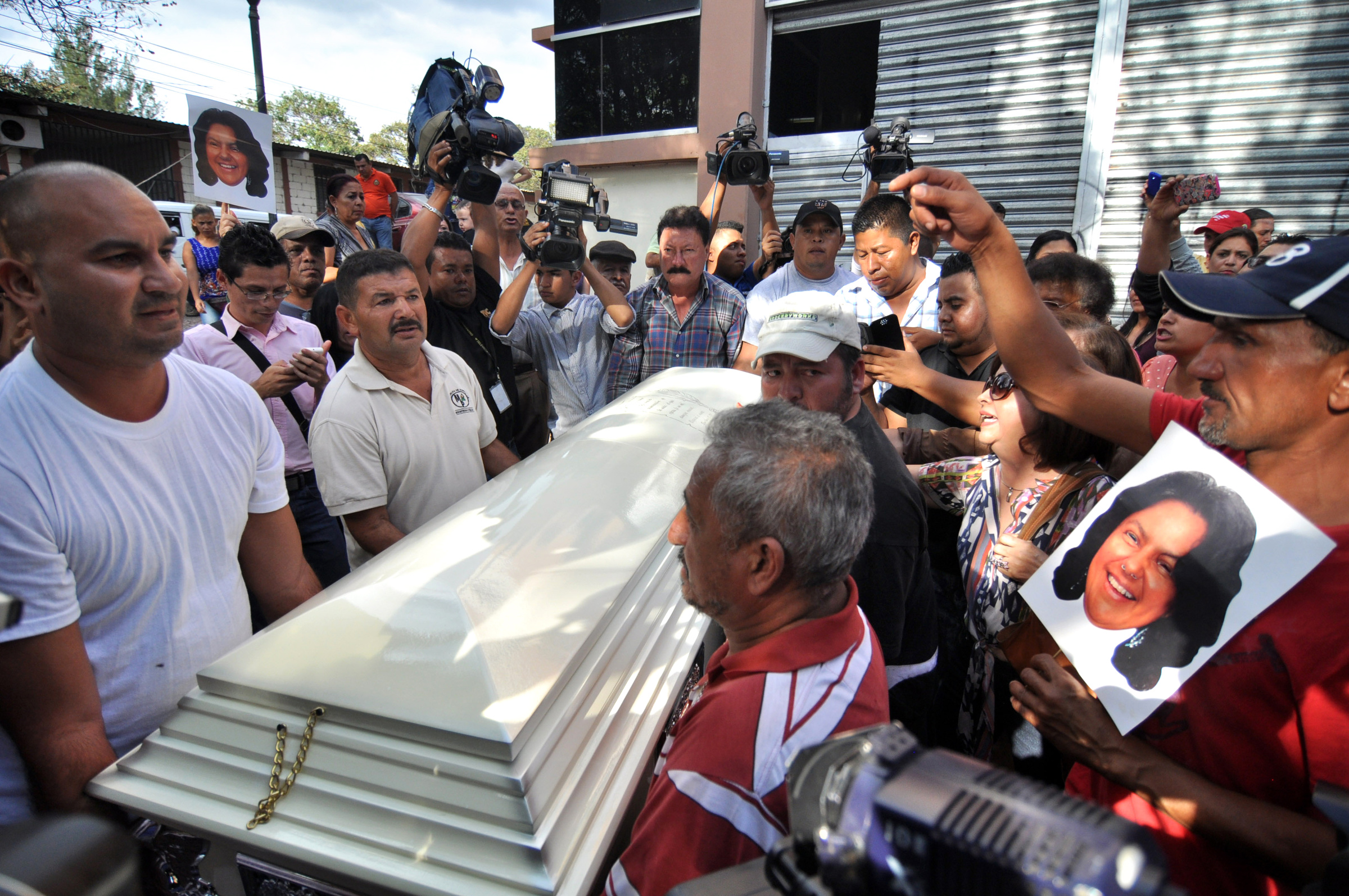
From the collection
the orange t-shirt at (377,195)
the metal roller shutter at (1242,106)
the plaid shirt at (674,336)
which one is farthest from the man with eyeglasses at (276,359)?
the metal roller shutter at (1242,106)

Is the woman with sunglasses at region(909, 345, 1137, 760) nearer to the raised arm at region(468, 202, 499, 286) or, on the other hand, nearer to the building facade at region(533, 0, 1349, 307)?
the raised arm at region(468, 202, 499, 286)

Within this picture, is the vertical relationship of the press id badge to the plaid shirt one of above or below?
below

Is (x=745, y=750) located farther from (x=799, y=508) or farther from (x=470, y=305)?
(x=470, y=305)

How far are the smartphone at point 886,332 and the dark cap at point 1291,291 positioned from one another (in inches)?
57.3

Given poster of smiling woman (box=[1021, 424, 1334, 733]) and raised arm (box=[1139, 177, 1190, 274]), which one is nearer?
poster of smiling woman (box=[1021, 424, 1334, 733])

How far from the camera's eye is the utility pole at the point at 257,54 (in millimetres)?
11023

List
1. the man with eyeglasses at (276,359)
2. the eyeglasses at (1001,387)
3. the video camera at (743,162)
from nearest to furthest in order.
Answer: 1. the eyeglasses at (1001,387)
2. the man with eyeglasses at (276,359)
3. the video camera at (743,162)

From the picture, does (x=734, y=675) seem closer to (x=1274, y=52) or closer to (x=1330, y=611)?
(x=1330, y=611)

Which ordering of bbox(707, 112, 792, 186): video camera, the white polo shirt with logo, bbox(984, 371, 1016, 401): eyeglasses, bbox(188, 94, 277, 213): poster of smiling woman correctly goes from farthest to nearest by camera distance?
bbox(188, 94, 277, 213): poster of smiling woman → bbox(707, 112, 792, 186): video camera → the white polo shirt with logo → bbox(984, 371, 1016, 401): eyeglasses

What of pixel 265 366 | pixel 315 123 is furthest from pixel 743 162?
pixel 315 123

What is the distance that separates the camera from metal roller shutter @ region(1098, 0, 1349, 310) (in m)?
5.09

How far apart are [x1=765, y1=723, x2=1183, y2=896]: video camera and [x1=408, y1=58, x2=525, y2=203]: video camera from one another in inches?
116

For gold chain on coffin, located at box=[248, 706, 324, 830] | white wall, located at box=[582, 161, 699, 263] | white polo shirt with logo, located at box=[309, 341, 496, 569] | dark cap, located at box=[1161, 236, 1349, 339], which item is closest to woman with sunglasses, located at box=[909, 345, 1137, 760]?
dark cap, located at box=[1161, 236, 1349, 339]

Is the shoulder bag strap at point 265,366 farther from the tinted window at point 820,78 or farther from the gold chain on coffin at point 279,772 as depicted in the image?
the tinted window at point 820,78
